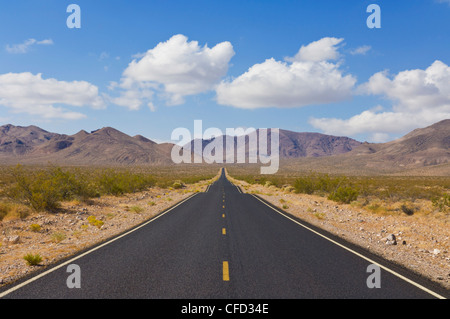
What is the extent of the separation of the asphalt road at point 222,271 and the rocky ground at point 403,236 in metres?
0.97

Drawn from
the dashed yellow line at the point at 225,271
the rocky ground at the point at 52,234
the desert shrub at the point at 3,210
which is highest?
the desert shrub at the point at 3,210

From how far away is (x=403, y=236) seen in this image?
12711 mm

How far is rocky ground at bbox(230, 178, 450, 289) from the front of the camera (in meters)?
8.75

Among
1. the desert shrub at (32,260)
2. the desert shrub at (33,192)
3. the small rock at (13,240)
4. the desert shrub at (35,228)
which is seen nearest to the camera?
the desert shrub at (32,260)

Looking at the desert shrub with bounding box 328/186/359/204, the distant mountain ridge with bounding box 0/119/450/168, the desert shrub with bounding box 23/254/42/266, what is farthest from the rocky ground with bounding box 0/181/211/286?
the distant mountain ridge with bounding box 0/119/450/168

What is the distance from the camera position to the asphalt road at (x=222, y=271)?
232 inches

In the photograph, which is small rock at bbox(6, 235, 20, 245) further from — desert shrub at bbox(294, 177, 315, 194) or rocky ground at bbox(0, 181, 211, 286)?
desert shrub at bbox(294, 177, 315, 194)

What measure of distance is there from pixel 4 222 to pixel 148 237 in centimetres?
720

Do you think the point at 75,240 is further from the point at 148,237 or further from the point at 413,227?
the point at 413,227

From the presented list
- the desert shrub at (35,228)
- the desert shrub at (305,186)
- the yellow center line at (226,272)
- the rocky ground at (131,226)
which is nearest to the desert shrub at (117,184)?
the rocky ground at (131,226)

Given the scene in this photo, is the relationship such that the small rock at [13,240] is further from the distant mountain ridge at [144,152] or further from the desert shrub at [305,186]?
the distant mountain ridge at [144,152]

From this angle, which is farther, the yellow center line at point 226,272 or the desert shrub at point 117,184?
the desert shrub at point 117,184
